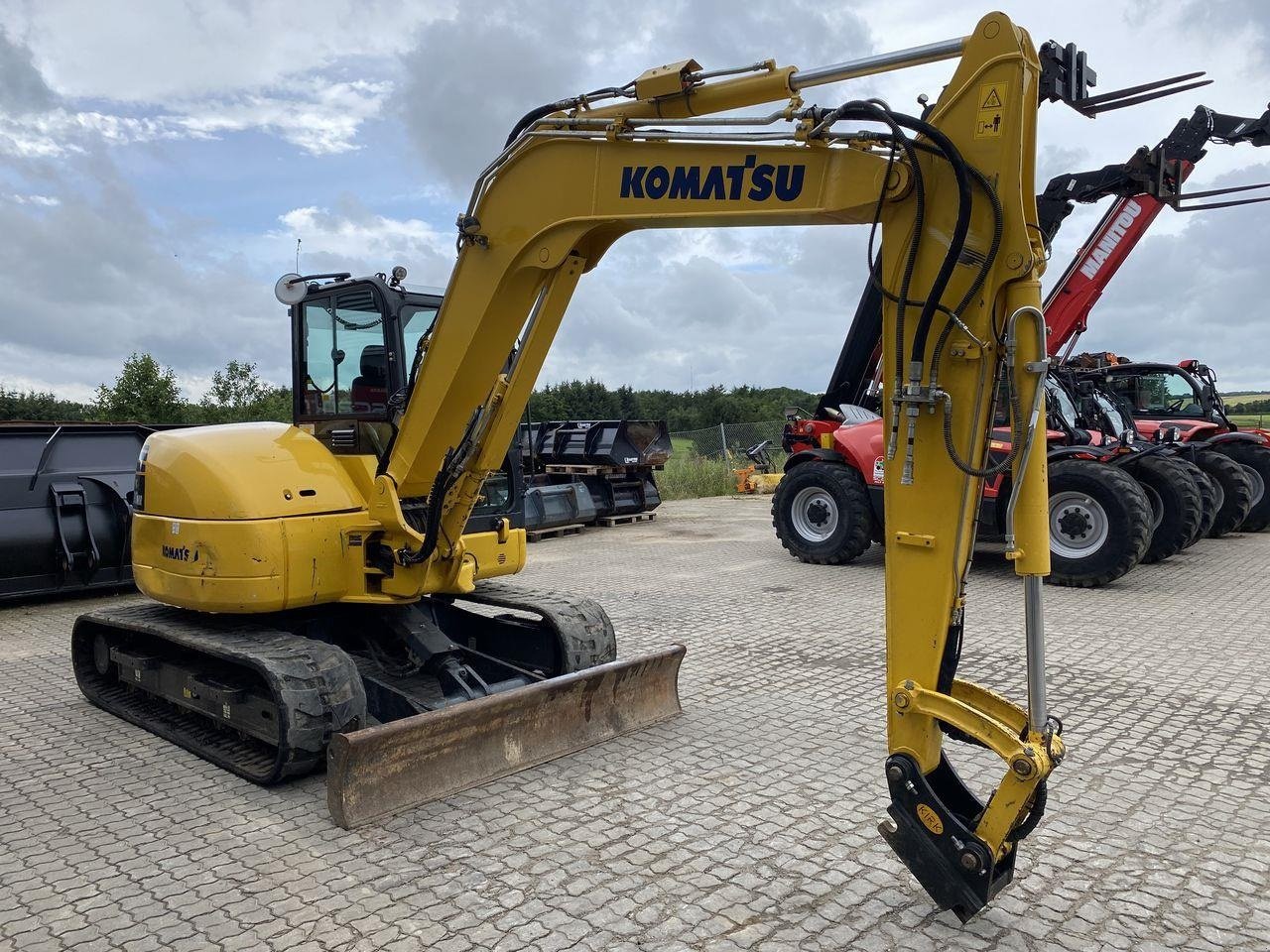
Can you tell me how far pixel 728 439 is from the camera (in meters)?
26.8

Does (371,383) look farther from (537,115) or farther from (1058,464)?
(1058,464)

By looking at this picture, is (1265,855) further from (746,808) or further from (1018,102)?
(1018,102)

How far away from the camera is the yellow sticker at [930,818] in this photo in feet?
11.2

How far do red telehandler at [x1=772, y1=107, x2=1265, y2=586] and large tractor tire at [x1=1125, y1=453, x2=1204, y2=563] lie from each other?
0.9 inches

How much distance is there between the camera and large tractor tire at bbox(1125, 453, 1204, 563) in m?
10.8

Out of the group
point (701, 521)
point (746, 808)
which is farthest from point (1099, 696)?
point (701, 521)

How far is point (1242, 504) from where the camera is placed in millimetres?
13422

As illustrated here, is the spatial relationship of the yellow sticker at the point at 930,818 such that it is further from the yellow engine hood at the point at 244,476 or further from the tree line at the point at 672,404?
the tree line at the point at 672,404

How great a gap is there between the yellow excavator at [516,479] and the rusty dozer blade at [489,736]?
0.6 inches

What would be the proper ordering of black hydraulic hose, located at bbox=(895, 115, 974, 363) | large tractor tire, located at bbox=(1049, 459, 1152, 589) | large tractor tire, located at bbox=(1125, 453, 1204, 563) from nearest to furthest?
black hydraulic hose, located at bbox=(895, 115, 974, 363) → large tractor tire, located at bbox=(1049, 459, 1152, 589) → large tractor tire, located at bbox=(1125, 453, 1204, 563)

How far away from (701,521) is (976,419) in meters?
13.9

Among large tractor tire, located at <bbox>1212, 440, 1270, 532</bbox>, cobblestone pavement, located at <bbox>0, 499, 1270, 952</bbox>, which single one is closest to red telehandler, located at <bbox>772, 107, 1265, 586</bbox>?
large tractor tire, located at <bbox>1212, 440, 1270, 532</bbox>

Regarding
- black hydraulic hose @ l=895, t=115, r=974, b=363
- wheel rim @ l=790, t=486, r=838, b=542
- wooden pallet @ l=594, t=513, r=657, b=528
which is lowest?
wooden pallet @ l=594, t=513, r=657, b=528

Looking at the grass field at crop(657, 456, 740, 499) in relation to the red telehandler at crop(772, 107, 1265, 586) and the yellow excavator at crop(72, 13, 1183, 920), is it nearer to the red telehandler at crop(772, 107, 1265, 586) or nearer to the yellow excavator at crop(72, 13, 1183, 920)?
the red telehandler at crop(772, 107, 1265, 586)
